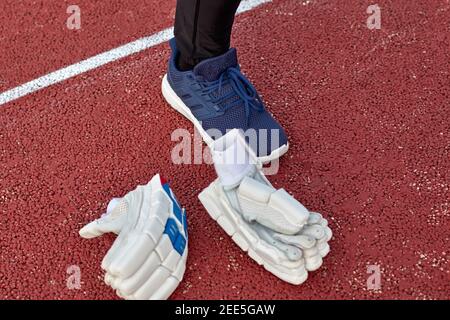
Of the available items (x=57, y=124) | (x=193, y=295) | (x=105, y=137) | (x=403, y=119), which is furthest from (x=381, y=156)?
(x=57, y=124)

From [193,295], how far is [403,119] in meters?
1.02

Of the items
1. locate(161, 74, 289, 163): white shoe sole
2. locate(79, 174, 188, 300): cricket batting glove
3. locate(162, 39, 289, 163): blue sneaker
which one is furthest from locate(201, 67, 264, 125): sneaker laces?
locate(79, 174, 188, 300): cricket batting glove

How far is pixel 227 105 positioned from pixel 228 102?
0.04 feet

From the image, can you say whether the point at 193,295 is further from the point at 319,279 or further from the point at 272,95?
the point at 272,95

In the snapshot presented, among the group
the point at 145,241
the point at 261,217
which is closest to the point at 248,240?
the point at 261,217

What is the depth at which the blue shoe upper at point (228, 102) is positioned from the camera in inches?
82.7

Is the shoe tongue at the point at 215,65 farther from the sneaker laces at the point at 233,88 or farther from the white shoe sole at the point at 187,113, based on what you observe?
the white shoe sole at the point at 187,113

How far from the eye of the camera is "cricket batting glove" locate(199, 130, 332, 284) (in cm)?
177

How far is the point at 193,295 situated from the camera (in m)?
1.82

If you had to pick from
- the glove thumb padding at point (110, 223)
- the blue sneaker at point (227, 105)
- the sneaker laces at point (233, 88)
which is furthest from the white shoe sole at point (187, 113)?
the glove thumb padding at point (110, 223)

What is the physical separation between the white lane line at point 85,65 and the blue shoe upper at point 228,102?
0.39 metres

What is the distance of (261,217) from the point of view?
1828 millimetres

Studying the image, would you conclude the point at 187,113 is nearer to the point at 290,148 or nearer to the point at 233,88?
the point at 233,88

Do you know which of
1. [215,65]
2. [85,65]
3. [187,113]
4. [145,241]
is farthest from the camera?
[85,65]
